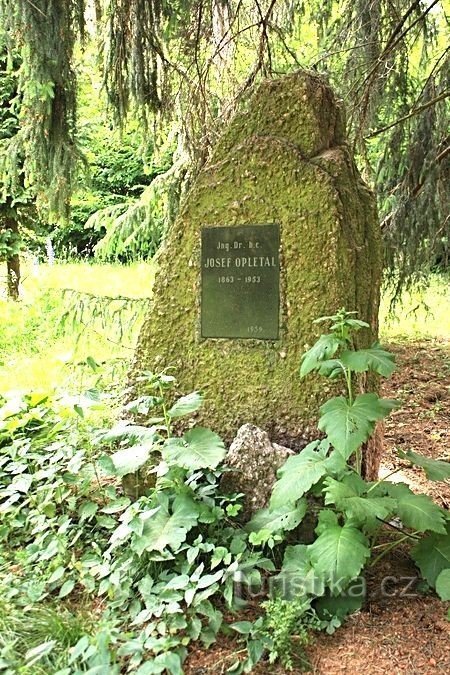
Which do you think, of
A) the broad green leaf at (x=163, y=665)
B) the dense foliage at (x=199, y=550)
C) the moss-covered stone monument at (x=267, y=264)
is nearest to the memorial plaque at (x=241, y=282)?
the moss-covered stone monument at (x=267, y=264)

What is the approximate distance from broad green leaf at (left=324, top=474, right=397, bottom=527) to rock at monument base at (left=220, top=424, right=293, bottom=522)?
17.4 inches

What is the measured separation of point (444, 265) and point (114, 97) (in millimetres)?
3466

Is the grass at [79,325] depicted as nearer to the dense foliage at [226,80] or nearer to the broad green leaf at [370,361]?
the dense foliage at [226,80]

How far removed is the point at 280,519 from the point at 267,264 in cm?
117

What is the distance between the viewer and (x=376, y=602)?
227cm

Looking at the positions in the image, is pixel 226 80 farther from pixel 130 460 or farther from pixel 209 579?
pixel 209 579

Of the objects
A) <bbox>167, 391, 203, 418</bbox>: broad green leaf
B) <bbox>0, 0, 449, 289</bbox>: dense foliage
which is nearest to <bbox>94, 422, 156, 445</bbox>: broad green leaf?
<bbox>167, 391, 203, 418</bbox>: broad green leaf

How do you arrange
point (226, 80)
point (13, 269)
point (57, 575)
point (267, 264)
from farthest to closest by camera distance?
point (13, 269) → point (226, 80) → point (267, 264) → point (57, 575)

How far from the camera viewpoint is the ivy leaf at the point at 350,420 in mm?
2031

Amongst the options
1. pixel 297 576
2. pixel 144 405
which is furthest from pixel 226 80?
pixel 297 576

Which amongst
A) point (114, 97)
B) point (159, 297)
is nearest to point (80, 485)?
point (159, 297)

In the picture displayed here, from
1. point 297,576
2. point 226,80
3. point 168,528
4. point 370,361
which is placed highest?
point 226,80

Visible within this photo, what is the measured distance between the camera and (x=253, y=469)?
2.53 m

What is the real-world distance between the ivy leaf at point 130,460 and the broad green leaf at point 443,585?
114cm
